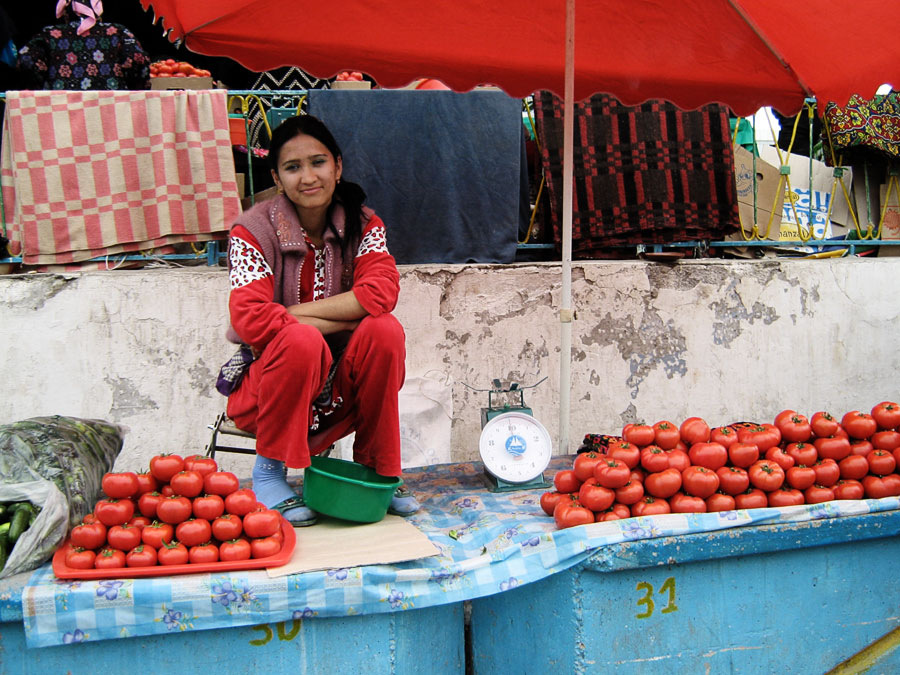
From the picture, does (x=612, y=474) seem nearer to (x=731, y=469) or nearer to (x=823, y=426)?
(x=731, y=469)

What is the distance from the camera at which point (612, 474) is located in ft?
8.44

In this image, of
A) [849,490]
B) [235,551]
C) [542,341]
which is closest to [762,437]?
[849,490]

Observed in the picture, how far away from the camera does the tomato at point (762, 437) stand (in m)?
2.79

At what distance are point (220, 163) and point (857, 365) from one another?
3912 millimetres

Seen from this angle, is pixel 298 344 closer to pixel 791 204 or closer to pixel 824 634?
pixel 824 634

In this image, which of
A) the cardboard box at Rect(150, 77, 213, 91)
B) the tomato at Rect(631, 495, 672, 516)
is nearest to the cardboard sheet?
the tomato at Rect(631, 495, 672, 516)

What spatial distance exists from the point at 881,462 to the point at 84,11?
5353 mm

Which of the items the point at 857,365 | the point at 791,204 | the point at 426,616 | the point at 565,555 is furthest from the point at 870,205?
the point at 426,616

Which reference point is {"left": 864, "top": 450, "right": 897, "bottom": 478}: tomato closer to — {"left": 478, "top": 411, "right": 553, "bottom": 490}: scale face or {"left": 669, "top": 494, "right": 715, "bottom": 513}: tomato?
{"left": 669, "top": 494, "right": 715, "bottom": 513}: tomato

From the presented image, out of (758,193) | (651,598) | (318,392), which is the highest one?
(758,193)

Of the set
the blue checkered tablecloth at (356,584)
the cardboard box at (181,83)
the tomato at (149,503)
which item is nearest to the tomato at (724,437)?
the blue checkered tablecloth at (356,584)

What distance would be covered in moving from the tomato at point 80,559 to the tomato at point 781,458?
2247mm

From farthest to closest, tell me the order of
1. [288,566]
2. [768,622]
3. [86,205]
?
1. [86,205]
2. [768,622]
3. [288,566]

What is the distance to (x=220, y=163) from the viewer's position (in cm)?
412
